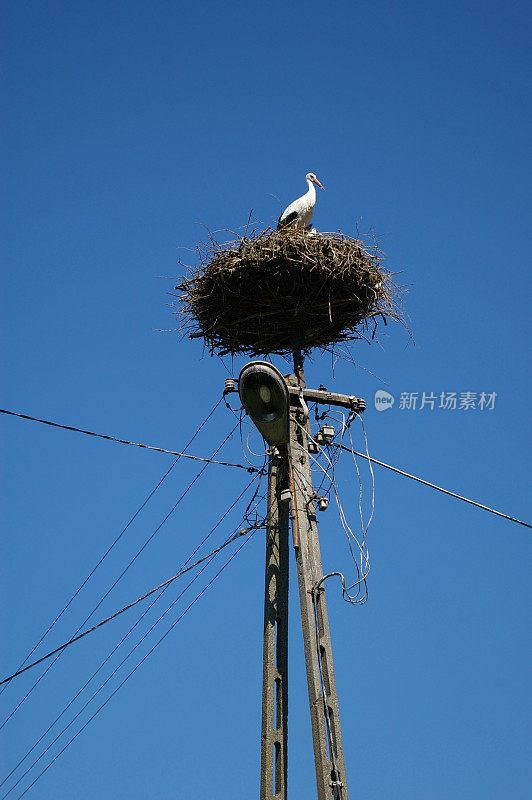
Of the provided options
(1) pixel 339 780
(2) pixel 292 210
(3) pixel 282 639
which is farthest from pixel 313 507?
(2) pixel 292 210

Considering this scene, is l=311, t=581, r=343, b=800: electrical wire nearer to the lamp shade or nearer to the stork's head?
the lamp shade

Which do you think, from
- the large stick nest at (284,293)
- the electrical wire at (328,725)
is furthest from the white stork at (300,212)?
the electrical wire at (328,725)

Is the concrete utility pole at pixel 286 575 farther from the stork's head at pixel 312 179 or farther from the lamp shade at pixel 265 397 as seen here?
the stork's head at pixel 312 179

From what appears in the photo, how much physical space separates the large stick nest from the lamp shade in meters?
1.01

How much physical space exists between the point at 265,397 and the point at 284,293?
52.4 inches

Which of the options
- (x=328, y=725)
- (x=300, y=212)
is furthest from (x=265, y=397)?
(x=300, y=212)

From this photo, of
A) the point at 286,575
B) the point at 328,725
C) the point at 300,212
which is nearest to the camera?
the point at 328,725

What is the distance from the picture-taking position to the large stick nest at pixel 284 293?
880 centimetres

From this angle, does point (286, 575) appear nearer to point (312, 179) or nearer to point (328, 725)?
point (328, 725)

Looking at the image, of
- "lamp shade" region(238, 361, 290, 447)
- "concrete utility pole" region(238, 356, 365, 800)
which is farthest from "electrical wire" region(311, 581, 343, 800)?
"lamp shade" region(238, 361, 290, 447)

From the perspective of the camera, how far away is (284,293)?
896 centimetres

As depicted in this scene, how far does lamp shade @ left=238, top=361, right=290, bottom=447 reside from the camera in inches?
312

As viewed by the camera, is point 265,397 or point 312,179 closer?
point 265,397

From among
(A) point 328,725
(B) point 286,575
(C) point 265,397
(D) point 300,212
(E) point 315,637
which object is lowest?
(A) point 328,725
